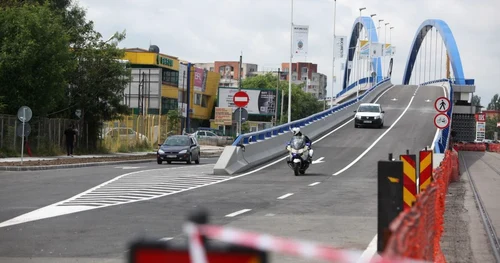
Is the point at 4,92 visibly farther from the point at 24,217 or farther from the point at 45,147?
the point at 24,217

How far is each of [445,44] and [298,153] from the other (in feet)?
244

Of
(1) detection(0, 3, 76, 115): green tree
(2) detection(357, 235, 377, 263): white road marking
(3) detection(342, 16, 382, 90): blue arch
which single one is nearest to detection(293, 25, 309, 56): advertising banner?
(1) detection(0, 3, 76, 115): green tree

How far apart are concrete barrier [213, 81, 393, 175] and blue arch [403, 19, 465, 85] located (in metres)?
33.7

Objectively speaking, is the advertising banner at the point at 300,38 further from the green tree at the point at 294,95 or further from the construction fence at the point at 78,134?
the green tree at the point at 294,95

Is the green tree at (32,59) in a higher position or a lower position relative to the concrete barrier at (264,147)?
higher

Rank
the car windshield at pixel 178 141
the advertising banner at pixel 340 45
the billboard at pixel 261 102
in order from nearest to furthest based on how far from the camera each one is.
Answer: the car windshield at pixel 178 141
the advertising banner at pixel 340 45
the billboard at pixel 261 102

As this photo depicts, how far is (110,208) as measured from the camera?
1725 cm

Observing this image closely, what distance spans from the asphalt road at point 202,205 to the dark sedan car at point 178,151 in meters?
6.87

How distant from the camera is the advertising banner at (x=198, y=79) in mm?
110875

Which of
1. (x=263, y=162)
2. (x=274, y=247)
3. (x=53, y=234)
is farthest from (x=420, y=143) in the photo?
(x=274, y=247)

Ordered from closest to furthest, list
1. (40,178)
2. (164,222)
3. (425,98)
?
1. (164,222)
2. (40,178)
3. (425,98)

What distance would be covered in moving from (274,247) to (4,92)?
40.7m

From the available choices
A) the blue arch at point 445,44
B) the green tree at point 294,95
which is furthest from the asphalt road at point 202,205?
the green tree at point 294,95

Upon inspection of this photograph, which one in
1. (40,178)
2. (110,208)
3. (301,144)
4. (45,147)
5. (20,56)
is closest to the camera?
(110,208)
